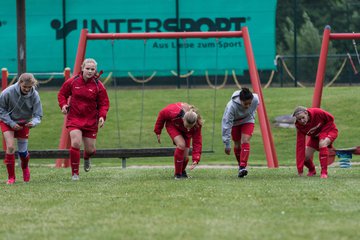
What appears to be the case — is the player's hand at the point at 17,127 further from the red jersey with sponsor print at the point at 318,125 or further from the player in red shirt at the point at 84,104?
the red jersey with sponsor print at the point at 318,125

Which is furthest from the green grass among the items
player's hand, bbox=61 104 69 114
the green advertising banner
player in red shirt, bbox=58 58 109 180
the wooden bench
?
the green advertising banner

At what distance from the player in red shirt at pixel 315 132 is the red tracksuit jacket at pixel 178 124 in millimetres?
1495

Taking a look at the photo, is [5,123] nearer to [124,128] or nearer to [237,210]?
[237,210]

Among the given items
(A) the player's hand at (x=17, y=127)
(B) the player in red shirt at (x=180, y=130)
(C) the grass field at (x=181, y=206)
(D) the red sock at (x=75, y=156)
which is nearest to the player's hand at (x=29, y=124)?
(A) the player's hand at (x=17, y=127)

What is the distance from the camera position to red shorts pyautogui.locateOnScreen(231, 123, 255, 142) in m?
14.2

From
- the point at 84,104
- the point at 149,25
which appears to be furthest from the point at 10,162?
the point at 149,25

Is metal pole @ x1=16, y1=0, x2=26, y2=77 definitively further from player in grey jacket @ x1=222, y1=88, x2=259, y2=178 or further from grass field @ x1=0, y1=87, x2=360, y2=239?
player in grey jacket @ x1=222, y1=88, x2=259, y2=178

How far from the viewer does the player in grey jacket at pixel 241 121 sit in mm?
13719

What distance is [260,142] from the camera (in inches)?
1014

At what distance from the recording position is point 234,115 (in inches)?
554

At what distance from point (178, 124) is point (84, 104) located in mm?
1434

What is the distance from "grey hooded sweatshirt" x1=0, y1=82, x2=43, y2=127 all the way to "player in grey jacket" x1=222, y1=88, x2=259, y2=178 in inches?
108

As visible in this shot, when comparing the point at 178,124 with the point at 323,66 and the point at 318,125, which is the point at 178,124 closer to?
the point at 318,125

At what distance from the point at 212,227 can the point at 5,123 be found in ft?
20.1
